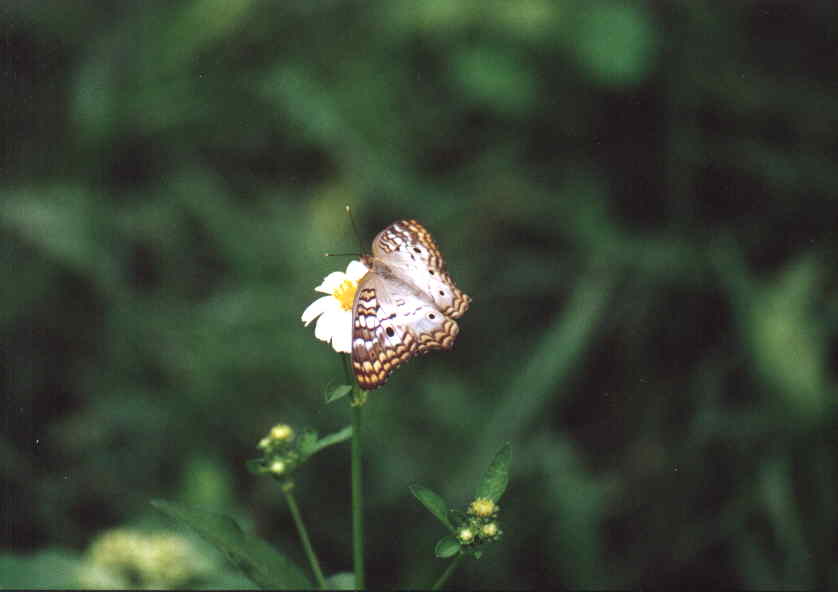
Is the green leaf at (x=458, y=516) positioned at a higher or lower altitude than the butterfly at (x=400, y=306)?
lower

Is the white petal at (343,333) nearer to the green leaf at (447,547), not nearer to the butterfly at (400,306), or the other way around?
the butterfly at (400,306)

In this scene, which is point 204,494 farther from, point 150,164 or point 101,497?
point 150,164

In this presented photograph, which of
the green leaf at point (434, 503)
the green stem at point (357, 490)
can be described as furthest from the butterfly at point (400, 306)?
the green leaf at point (434, 503)

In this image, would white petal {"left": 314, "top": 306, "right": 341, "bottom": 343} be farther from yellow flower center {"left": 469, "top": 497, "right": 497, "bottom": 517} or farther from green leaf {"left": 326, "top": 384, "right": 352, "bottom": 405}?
yellow flower center {"left": 469, "top": 497, "right": 497, "bottom": 517}

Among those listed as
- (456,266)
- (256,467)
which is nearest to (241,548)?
(256,467)

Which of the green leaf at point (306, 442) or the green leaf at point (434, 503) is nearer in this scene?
the green leaf at point (434, 503)

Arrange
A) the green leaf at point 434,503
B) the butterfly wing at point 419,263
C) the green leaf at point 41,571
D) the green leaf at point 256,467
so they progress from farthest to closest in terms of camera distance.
→ the green leaf at point 41,571, the butterfly wing at point 419,263, the green leaf at point 256,467, the green leaf at point 434,503
